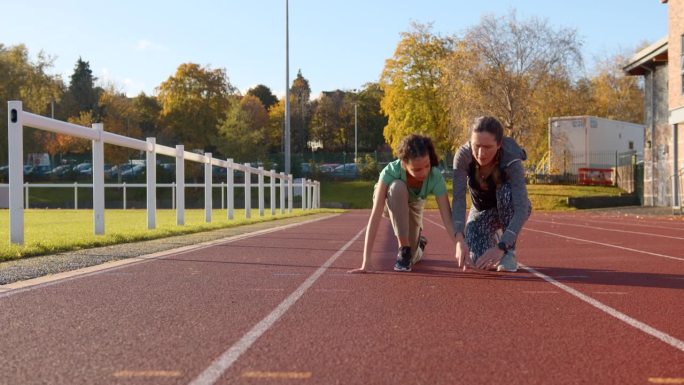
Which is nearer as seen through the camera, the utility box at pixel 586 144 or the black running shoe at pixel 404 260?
the black running shoe at pixel 404 260

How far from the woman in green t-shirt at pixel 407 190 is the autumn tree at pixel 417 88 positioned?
5097cm

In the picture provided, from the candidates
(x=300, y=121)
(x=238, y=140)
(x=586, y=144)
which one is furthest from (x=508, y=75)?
(x=300, y=121)

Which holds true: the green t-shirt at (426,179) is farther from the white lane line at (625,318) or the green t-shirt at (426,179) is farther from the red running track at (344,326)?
the white lane line at (625,318)

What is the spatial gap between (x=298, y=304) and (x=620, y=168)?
4032 cm

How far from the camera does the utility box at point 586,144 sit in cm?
4281

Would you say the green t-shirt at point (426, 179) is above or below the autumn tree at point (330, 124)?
below

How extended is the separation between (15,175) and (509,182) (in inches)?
208

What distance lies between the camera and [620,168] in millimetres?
41906

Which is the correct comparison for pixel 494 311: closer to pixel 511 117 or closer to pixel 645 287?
pixel 645 287

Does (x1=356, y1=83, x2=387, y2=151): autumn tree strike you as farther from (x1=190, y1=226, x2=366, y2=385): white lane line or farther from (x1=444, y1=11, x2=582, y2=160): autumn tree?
(x1=190, y1=226, x2=366, y2=385): white lane line

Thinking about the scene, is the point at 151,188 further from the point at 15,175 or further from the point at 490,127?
the point at 490,127

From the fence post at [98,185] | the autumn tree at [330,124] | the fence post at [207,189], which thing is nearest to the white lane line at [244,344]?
the fence post at [98,185]

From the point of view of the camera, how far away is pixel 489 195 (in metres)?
6.70

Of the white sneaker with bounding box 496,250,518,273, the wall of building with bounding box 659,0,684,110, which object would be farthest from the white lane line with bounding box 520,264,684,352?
the wall of building with bounding box 659,0,684,110
